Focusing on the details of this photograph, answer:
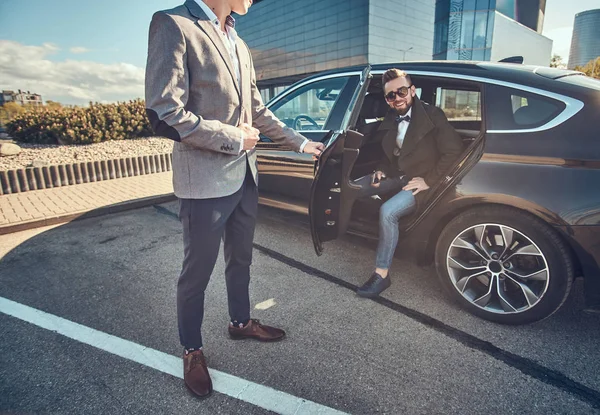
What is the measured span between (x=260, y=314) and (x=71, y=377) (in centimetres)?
117

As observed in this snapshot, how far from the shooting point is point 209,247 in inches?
72.8

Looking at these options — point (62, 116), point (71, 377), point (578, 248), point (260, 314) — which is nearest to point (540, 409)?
point (578, 248)

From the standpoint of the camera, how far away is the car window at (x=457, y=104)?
3068mm

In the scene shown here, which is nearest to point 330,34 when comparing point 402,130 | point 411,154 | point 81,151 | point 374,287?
point 81,151

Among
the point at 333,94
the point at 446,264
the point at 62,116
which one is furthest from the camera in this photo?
the point at 62,116

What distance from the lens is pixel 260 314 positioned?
2609 millimetres

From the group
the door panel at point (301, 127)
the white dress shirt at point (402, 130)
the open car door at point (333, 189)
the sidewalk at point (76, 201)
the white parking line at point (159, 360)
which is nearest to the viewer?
the white parking line at point (159, 360)

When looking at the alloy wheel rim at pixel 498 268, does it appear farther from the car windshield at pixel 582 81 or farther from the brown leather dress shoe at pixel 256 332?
the brown leather dress shoe at pixel 256 332

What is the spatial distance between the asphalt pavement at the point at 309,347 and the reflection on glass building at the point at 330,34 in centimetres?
3033

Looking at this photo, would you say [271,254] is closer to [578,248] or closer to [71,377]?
[71,377]

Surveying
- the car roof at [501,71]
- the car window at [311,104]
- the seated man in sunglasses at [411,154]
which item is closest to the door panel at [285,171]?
the car window at [311,104]

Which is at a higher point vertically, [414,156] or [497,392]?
[414,156]

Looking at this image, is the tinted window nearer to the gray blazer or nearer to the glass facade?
the gray blazer

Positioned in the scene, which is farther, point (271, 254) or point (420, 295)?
point (271, 254)
